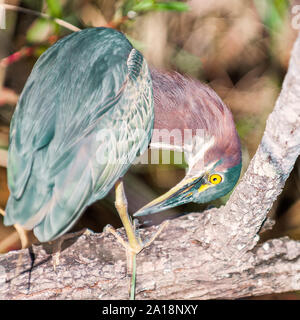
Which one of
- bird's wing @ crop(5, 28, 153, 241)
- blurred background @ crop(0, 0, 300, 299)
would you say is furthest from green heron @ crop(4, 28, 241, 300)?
blurred background @ crop(0, 0, 300, 299)

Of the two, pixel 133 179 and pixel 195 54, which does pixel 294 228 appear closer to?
pixel 133 179

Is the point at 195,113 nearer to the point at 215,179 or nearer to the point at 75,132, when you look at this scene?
the point at 215,179

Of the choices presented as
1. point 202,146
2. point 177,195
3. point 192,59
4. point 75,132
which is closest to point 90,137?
point 75,132

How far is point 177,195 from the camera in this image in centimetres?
152

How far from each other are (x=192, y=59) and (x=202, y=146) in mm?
820

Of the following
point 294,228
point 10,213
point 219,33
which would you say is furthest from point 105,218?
point 219,33

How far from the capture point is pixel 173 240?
5.12 ft

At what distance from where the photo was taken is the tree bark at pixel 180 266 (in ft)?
4.53

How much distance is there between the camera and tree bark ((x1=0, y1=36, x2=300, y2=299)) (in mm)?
1380

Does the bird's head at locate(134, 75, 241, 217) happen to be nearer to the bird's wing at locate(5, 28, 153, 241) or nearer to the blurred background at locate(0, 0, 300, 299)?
the bird's wing at locate(5, 28, 153, 241)

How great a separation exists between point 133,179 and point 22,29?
3.58 feet

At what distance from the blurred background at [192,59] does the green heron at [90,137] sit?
0.56 metres

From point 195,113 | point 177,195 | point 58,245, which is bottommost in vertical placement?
point 58,245

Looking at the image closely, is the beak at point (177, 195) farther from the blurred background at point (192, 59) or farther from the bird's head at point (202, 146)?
the blurred background at point (192, 59)
